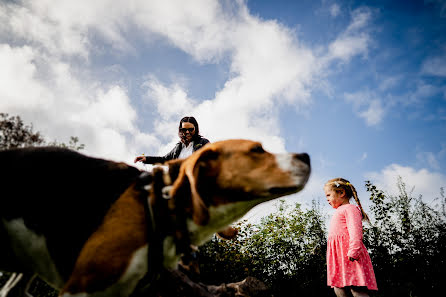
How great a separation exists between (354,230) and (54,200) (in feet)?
15.1

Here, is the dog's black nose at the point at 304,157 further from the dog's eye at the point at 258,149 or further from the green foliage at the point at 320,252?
the green foliage at the point at 320,252

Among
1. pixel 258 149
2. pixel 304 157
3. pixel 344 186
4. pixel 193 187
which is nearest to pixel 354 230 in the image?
pixel 344 186

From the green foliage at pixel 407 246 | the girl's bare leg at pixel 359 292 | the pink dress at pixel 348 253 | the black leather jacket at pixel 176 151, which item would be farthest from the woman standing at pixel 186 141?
the green foliage at pixel 407 246

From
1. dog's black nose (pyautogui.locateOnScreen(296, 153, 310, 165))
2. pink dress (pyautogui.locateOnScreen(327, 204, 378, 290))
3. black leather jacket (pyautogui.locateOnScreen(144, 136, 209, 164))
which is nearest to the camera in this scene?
dog's black nose (pyautogui.locateOnScreen(296, 153, 310, 165))

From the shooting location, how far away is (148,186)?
2.20 m

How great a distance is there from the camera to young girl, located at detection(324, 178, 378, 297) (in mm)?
4469

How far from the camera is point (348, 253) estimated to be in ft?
14.9

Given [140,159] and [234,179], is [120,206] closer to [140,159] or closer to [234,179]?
[234,179]

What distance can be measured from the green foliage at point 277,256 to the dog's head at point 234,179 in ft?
18.2

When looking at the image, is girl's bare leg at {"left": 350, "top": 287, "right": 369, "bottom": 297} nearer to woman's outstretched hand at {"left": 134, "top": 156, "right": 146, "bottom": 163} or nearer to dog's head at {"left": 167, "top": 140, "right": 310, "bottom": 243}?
dog's head at {"left": 167, "top": 140, "right": 310, "bottom": 243}

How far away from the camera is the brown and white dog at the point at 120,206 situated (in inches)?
75.8

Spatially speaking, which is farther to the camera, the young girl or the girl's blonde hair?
the girl's blonde hair

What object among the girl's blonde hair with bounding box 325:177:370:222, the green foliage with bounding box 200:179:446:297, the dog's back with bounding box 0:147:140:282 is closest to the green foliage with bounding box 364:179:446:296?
the green foliage with bounding box 200:179:446:297

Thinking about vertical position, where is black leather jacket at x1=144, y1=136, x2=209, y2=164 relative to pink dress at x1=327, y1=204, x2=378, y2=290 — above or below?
above
